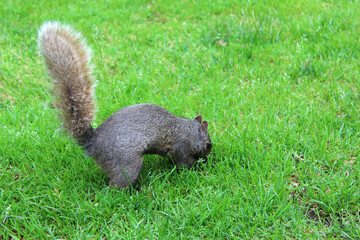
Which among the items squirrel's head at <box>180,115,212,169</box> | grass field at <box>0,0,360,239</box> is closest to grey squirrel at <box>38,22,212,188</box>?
grass field at <box>0,0,360,239</box>

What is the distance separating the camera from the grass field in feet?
7.35

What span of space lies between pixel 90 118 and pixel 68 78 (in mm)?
320

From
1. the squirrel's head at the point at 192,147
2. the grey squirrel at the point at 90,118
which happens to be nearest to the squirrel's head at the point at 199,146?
the squirrel's head at the point at 192,147

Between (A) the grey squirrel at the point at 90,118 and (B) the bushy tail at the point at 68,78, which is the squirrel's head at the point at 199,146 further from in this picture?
(B) the bushy tail at the point at 68,78

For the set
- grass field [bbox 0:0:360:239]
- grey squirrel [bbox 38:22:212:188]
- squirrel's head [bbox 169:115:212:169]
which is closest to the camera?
grass field [bbox 0:0:360:239]

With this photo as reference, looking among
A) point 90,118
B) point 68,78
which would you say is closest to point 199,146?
point 90,118

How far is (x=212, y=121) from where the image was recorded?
3260 mm

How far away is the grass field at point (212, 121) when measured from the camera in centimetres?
224

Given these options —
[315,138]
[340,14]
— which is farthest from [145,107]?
[340,14]

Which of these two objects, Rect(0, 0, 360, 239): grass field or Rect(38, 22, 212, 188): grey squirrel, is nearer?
Rect(0, 0, 360, 239): grass field

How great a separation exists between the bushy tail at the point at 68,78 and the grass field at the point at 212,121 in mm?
132

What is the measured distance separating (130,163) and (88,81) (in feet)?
2.25

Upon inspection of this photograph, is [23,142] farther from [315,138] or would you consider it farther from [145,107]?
[315,138]

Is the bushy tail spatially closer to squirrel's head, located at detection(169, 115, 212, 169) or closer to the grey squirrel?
the grey squirrel
